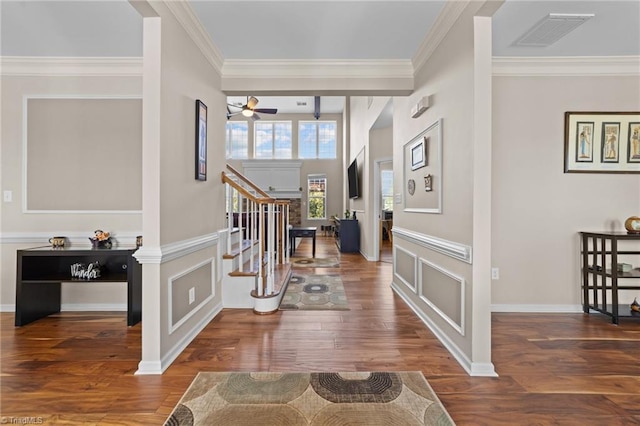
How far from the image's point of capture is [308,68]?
10.3ft

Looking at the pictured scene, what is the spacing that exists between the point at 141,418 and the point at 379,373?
1.40 meters

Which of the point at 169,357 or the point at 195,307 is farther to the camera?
the point at 195,307

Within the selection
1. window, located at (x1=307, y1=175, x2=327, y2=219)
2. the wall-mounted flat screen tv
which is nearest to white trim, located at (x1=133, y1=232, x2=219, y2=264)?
the wall-mounted flat screen tv

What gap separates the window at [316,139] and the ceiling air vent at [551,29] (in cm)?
881

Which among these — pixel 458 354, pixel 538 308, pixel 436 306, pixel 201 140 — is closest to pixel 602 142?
pixel 538 308

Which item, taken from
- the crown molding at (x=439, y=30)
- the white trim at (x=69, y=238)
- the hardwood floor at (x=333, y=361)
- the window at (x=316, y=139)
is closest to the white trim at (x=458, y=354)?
the hardwood floor at (x=333, y=361)

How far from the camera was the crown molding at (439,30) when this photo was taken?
2.20 m

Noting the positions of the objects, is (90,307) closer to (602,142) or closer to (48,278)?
(48,278)

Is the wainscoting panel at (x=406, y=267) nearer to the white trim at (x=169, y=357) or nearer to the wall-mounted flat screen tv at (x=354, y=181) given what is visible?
the white trim at (x=169, y=357)

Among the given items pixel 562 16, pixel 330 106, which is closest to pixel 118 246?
pixel 562 16

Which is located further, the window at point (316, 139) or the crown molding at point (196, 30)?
the window at point (316, 139)

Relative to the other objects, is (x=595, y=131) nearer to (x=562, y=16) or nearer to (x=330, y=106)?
(x=562, y=16)

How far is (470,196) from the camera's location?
6.72 feet

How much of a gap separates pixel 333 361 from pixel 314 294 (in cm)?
161
